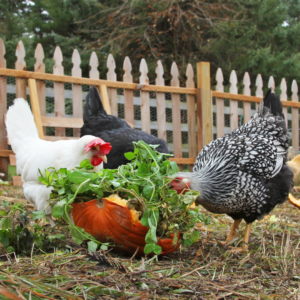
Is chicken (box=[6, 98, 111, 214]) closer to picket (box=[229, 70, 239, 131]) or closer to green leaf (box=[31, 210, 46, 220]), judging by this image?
green leaf (box=[31, 210, 46, 220])

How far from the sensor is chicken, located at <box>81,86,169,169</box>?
2902 mm

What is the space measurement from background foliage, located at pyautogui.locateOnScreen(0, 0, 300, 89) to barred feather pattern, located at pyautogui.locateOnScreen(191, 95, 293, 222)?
660cm

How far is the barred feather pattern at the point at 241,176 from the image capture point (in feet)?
7.32

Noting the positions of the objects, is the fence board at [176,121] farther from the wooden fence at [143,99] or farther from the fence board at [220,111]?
the fence board at [220,111]

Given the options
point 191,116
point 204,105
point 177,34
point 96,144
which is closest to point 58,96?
point 191,116

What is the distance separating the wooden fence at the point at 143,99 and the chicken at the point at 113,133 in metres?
1.23

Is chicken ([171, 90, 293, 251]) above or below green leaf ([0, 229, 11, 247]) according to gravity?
above

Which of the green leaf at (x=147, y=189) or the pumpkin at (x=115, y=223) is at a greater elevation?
the green leaf at (x=147, y=189)

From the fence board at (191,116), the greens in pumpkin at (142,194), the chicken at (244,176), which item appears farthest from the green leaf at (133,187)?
the fence board at (191,116)

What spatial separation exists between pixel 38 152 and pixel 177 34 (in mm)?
7714

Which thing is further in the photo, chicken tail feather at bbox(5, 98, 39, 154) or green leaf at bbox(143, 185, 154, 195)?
chicken tail feather at bbox(5, 98, 39, 154)

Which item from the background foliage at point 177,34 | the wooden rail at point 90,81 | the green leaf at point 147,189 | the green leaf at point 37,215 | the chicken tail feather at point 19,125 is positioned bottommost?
the green leaf at point 37,215

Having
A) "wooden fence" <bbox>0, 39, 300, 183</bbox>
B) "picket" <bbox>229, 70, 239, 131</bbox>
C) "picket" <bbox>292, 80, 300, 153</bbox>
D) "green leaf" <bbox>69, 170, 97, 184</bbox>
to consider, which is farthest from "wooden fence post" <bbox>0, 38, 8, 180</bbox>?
"picket" <bbox>292, 80, 300, 153</bbox>

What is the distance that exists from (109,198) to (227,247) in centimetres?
95
